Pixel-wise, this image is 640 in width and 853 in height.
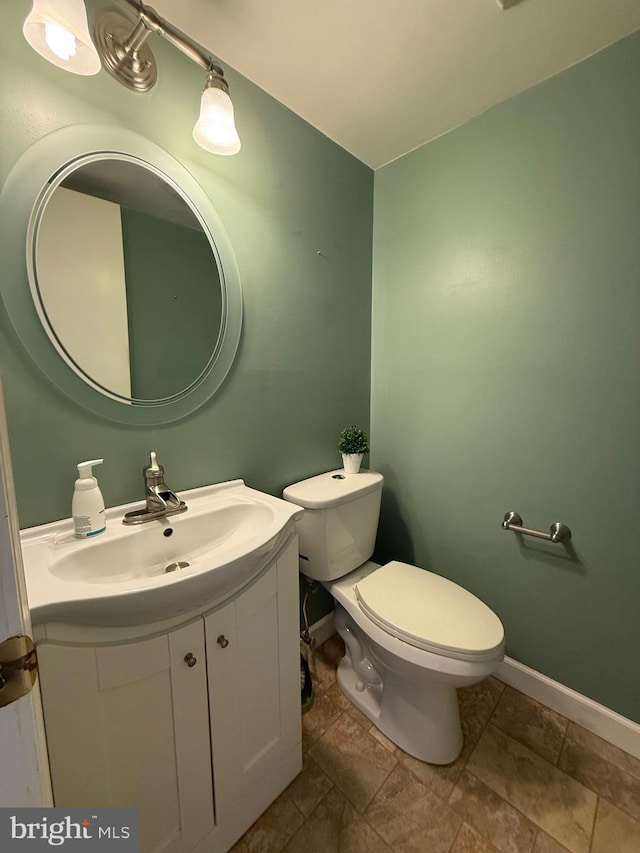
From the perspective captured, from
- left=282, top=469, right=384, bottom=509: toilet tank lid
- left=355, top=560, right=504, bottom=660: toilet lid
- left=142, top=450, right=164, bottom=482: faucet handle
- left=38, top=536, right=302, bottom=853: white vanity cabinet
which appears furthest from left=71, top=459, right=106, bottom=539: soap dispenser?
left=355, top=560, right=504, bottom=660: toilet lid

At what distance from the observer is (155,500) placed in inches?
35.2

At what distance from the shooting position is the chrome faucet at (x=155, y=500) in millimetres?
874

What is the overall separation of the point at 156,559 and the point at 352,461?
0.82m

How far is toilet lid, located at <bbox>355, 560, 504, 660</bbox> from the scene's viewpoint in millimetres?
925

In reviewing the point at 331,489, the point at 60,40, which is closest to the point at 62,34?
the point at 60,40

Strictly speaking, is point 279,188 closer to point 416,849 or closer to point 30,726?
point 30,726

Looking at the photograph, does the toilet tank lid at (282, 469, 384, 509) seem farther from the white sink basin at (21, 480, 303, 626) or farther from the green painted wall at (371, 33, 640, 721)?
the green painted wall at (371, 33, 640, 721)

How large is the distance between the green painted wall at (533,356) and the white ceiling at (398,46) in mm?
87

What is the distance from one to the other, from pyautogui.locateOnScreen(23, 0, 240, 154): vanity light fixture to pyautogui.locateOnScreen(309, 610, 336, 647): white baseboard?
1817 millimetres

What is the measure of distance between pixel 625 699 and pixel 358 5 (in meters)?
2.26

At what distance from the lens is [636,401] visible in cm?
101

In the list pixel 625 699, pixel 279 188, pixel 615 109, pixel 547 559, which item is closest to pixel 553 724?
pixel 625 699

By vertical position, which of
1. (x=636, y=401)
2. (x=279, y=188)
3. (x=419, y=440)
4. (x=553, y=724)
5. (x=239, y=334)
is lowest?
(x=553, y=724)

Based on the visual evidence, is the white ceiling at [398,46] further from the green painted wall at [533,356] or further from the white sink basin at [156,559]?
the white sink basin at [156,559]
